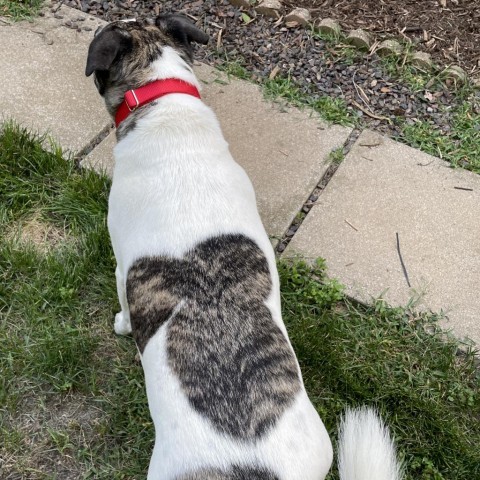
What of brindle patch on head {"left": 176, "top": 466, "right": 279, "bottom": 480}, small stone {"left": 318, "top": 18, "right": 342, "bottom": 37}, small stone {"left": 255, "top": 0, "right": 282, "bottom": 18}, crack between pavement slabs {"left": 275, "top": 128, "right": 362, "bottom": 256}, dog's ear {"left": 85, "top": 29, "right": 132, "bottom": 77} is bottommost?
crack between pavement slabs {"left": 275, "top": 128, "right": 362, "bottom": 256}

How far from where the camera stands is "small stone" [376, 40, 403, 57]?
15.1ft

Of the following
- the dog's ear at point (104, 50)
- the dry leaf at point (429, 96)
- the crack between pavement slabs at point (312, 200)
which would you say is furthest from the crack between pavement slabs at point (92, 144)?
the dry leaf at point (429, 96)

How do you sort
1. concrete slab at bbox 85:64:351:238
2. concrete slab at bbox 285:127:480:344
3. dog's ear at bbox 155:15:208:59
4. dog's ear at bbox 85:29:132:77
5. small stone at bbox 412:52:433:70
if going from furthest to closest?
small stone at bbox 412:52:433:70 → concrete slab at bbox 85:64:351:238 → concrete slab at bbox 285:127:480:344 → dog's ear at bbox 155:15:208:59 → dog's ear at bbox 85:29:132:77

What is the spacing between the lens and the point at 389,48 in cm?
459

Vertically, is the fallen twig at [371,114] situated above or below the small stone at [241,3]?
below

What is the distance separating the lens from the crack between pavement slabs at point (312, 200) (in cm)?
376

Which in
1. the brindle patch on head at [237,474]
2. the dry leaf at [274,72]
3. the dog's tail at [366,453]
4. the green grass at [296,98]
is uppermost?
the brindle patch on head at [237,474]

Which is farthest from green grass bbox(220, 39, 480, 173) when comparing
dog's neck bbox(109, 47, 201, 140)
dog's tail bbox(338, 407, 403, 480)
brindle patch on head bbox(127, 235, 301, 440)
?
dog's tail bbox(338, 407, 403, 480)

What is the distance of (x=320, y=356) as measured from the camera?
3.36 metres

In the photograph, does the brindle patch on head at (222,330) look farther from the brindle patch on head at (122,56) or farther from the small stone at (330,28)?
the small stone at (330,28)

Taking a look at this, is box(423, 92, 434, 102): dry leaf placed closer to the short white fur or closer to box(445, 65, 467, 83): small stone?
box(445, 65, 467, 83): small stone

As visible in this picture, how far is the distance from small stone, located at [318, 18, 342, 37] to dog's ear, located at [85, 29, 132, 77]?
7.33 ft

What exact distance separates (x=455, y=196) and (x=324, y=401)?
1595mm

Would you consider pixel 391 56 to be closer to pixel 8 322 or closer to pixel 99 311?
pixel 99 311
